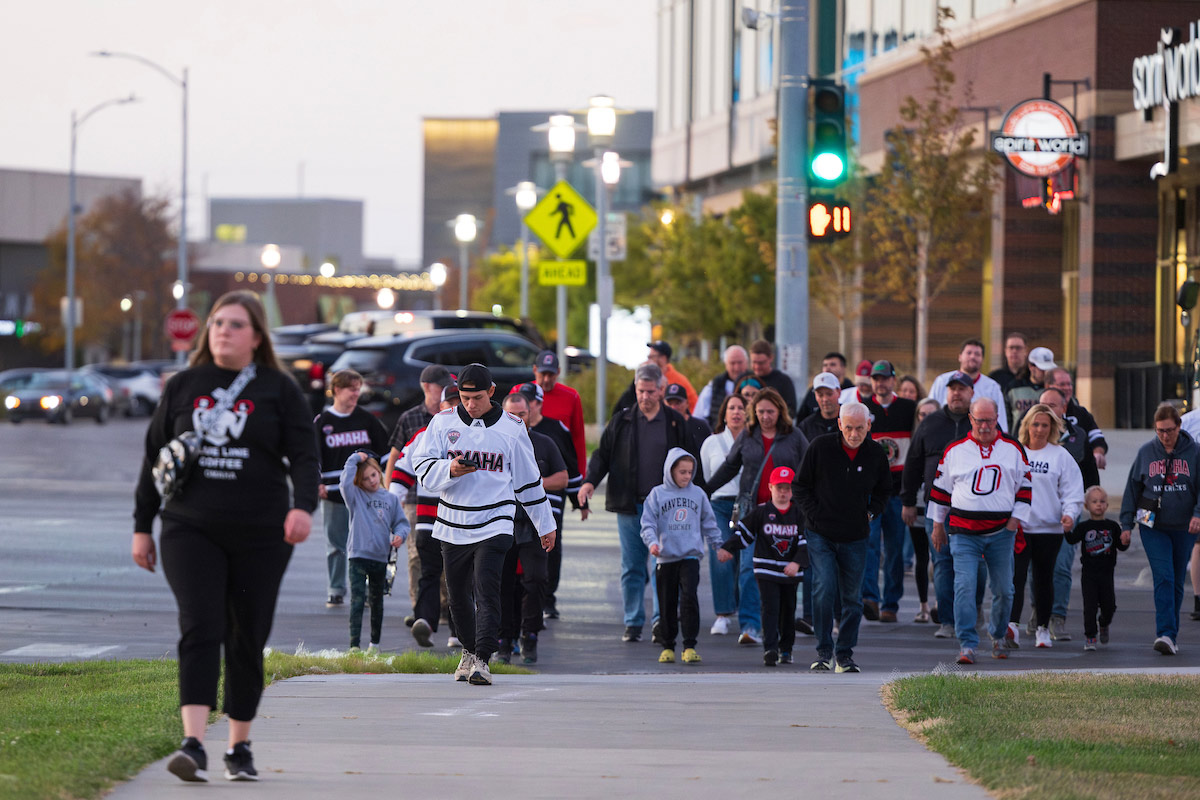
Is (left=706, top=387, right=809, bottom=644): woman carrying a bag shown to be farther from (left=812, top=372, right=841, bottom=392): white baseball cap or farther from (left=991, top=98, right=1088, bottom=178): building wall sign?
(left=991, top=98, right=1088, bottom=178): building wall sign

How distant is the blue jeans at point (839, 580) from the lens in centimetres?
1100

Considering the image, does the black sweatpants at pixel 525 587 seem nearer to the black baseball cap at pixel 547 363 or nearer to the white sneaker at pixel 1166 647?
the black baseball cap at pixel 547 363

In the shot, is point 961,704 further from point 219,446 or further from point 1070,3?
point 1070,3

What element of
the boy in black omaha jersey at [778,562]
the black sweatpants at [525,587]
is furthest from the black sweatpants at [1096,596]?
the black sweatpants at [525,587]

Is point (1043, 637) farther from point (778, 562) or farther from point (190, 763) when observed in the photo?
point (190, 763)

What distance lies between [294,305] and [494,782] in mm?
104691

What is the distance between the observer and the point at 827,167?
56.6ft

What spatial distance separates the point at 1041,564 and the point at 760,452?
2189 millimetres

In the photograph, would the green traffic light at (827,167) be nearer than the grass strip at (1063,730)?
No

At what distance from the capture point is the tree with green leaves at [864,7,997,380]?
29.5 metres

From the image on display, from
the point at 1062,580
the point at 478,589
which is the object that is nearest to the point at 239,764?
the point at 478,589

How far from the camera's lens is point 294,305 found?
109250mm

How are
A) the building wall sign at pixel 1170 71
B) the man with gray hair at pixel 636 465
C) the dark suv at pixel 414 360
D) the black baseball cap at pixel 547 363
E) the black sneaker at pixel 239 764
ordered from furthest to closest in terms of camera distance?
the dark suv at pixel 414 360 → the building wall sign at pixel 1170 71 → the black baseball cap at pixel 547 363 → the man with gray hair at pixel 636 465 → the black sneaker at pixel 239 764

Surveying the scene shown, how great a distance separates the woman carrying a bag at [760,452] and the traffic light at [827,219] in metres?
5.19
